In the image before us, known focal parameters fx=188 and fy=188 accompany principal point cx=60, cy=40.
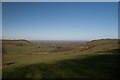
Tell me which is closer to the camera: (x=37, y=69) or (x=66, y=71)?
(x=66, y=71)

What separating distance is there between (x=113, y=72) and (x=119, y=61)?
431 centimetres

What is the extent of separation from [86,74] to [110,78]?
182 cm

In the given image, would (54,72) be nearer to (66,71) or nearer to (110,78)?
(66,71)

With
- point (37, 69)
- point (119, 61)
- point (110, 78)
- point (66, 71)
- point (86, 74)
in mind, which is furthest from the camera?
point (119, 61)

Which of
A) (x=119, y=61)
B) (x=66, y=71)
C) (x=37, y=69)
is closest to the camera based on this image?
(x=66, y=71)

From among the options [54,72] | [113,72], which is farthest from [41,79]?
[113,72]

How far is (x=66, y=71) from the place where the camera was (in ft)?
48.9

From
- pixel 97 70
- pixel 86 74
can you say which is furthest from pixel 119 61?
pixel 86 74

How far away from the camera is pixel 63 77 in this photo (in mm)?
13328

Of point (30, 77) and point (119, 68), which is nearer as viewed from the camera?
point (30, 77)

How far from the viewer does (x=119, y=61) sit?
18281 millimetres

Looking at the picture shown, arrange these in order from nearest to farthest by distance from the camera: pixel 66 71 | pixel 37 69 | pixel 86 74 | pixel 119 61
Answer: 1. pixel 86 74
2. pixel 66 71
3. pixel 37 69
4. pixel 119 61

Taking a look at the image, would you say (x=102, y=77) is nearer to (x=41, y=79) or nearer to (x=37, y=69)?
(x=41, y=79)

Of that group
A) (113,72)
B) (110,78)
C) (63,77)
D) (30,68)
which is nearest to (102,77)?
(110,78)
